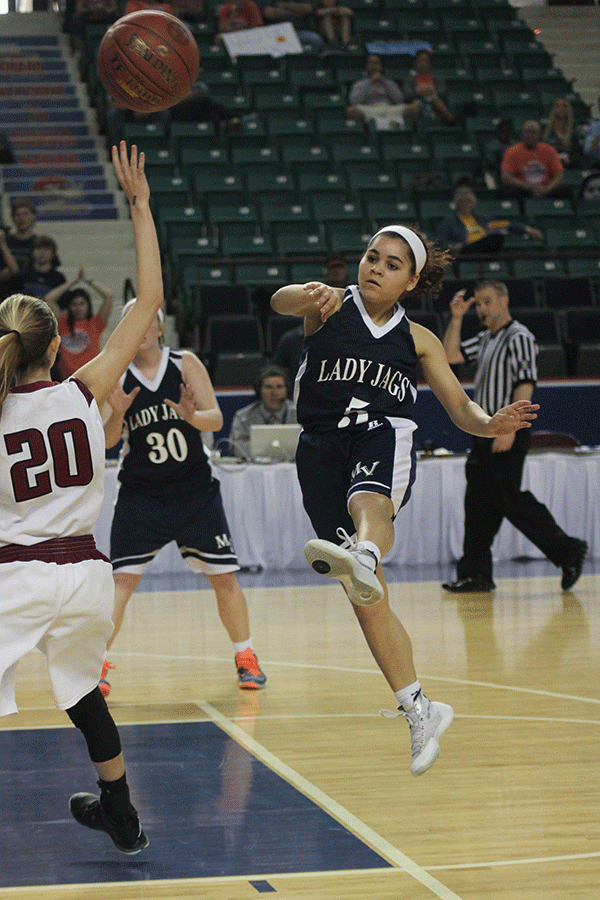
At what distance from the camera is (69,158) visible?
45.5ft

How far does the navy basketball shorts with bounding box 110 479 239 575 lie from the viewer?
479cm

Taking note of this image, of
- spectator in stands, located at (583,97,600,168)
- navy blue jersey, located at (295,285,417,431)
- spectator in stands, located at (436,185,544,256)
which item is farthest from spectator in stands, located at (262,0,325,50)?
navy blue jersey, located at (295,285,417,431)

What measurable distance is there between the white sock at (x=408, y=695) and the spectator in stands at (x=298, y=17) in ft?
42.2

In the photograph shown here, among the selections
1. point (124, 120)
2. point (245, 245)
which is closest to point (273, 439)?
point (245, 245)

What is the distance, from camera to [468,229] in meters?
11.9

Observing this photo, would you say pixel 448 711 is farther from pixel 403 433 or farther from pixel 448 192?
pixel 448 192

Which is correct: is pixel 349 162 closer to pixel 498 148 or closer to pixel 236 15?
pixel 498 148

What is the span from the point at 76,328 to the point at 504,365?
4.14 metres

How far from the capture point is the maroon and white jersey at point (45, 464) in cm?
→ 256

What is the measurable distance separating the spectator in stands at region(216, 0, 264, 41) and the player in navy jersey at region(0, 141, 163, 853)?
12.7m

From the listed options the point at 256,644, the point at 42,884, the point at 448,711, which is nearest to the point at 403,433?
the point at 448,711

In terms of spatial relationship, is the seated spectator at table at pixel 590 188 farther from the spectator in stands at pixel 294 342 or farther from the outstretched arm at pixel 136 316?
the outstretched arm at pixel 136 316

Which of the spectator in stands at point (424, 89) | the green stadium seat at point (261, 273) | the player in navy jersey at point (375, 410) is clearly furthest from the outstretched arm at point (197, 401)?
the spectator in stands at point (424, 89)

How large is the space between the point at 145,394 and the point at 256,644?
179 centimetres
